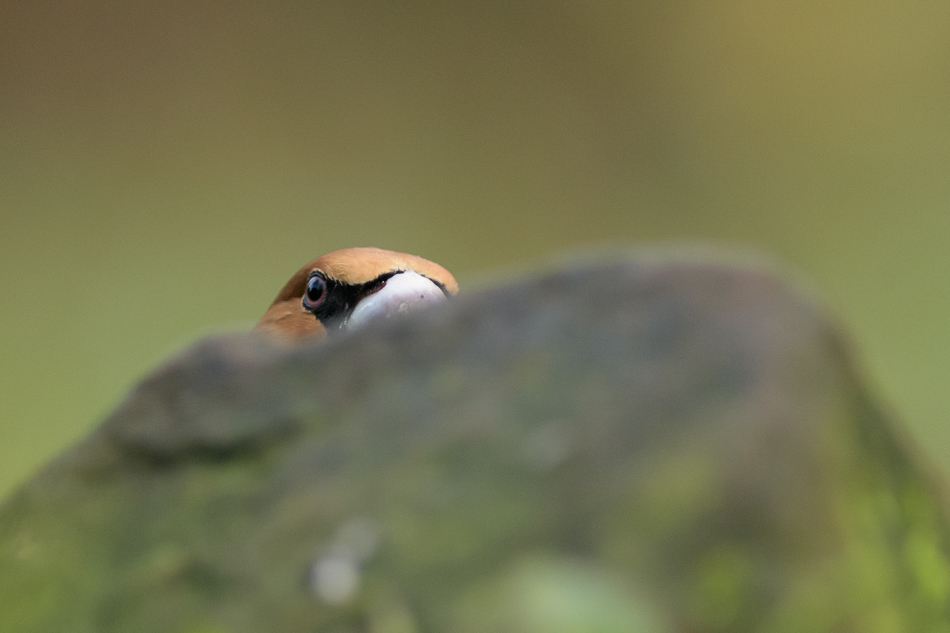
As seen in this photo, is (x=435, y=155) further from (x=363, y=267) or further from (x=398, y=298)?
(x=398, y=298)

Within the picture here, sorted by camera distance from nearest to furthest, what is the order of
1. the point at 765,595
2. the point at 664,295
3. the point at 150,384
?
the point at 765,595
the point at 664,295
the point at 150,384

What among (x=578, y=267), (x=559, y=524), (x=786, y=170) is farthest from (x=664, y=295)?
(x=786, y=170)

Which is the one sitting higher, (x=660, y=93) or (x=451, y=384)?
(x=660, y=93)

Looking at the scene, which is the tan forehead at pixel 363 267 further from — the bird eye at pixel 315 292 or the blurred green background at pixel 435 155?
the blurred green background at pixel 435 155

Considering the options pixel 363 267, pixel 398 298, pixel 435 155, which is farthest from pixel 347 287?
pixel 435 155

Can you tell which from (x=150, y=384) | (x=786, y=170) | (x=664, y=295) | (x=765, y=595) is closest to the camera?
(x=765, y=595)

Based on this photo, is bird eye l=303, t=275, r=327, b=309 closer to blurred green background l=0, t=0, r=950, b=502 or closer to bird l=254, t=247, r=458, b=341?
bird l=254, t=247, r=458, b=341

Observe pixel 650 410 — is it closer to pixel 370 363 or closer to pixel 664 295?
pixel 664 295
